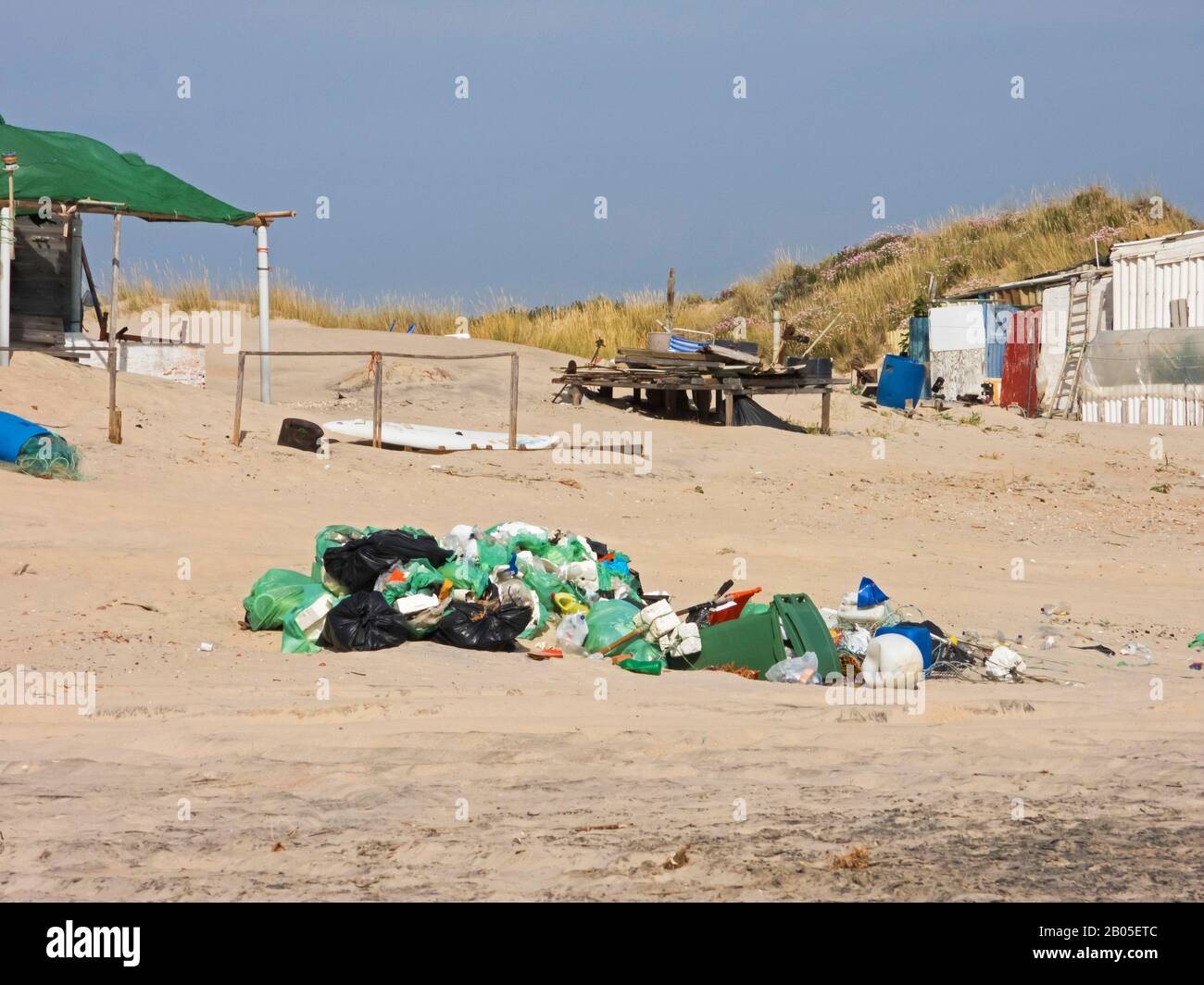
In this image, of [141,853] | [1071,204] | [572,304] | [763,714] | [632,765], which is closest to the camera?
[141,853]

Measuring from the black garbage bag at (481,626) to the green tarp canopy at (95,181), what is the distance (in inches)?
424

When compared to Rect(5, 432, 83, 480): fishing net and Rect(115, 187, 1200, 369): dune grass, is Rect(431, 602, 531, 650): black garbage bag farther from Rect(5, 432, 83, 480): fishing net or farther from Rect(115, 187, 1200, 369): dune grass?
Rect(115, 187, 1200, 369): dune grass

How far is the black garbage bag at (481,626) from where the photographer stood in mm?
8181

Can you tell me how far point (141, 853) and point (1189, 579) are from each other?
9.85 meters

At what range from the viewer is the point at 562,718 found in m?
6.63

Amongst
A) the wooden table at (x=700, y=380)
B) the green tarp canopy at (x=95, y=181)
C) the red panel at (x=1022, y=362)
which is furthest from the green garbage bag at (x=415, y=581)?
the red panel at (x=1022, y=362)

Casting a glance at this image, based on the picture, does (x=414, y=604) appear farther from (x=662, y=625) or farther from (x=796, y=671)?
(x=796, y=671)

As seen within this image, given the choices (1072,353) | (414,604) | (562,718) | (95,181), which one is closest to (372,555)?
(414,604)

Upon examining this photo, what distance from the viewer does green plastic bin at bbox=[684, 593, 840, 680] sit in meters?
8.09

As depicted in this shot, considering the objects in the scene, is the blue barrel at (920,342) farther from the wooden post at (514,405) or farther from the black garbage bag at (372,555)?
the black garbage bag at (372,555)

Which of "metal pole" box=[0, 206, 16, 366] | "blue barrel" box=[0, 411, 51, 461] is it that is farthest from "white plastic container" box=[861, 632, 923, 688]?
"metal pole" box=[0, 206, 16, 366]
